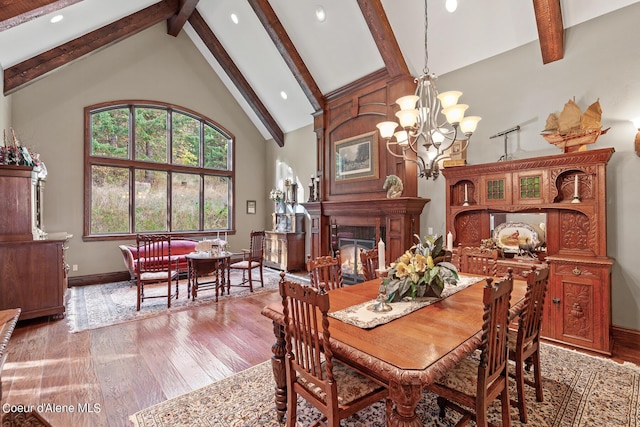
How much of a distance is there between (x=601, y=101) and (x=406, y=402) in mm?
3876

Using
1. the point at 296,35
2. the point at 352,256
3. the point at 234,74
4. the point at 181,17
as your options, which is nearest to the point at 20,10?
the point at 181,17

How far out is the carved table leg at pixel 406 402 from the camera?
129cm

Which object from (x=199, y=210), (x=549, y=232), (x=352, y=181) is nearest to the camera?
(x=549, y=232)

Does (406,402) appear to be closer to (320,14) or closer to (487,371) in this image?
(487,371)

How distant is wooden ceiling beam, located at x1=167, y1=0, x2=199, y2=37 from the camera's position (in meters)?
5.87

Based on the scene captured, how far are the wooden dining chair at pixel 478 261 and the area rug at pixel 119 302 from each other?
332 cm

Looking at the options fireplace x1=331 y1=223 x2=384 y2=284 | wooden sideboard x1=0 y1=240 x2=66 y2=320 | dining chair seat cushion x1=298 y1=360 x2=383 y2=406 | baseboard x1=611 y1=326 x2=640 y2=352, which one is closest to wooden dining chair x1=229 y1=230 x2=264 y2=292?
fireplace x1=331 y1=223 x2=384 y2=284

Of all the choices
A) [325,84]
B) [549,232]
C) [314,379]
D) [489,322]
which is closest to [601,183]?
[549,232]

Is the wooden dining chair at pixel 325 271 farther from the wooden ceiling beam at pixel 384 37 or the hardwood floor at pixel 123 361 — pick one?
the wooden ceiling beam at pixel 384 37

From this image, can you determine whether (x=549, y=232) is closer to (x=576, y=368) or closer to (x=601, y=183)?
(x=601, y=183)

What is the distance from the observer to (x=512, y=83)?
391 cm

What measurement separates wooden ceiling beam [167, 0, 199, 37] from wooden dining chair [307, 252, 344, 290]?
5.92 metres

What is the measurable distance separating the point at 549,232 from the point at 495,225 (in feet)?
1.95

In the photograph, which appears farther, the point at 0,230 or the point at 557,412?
the point at 0,230
